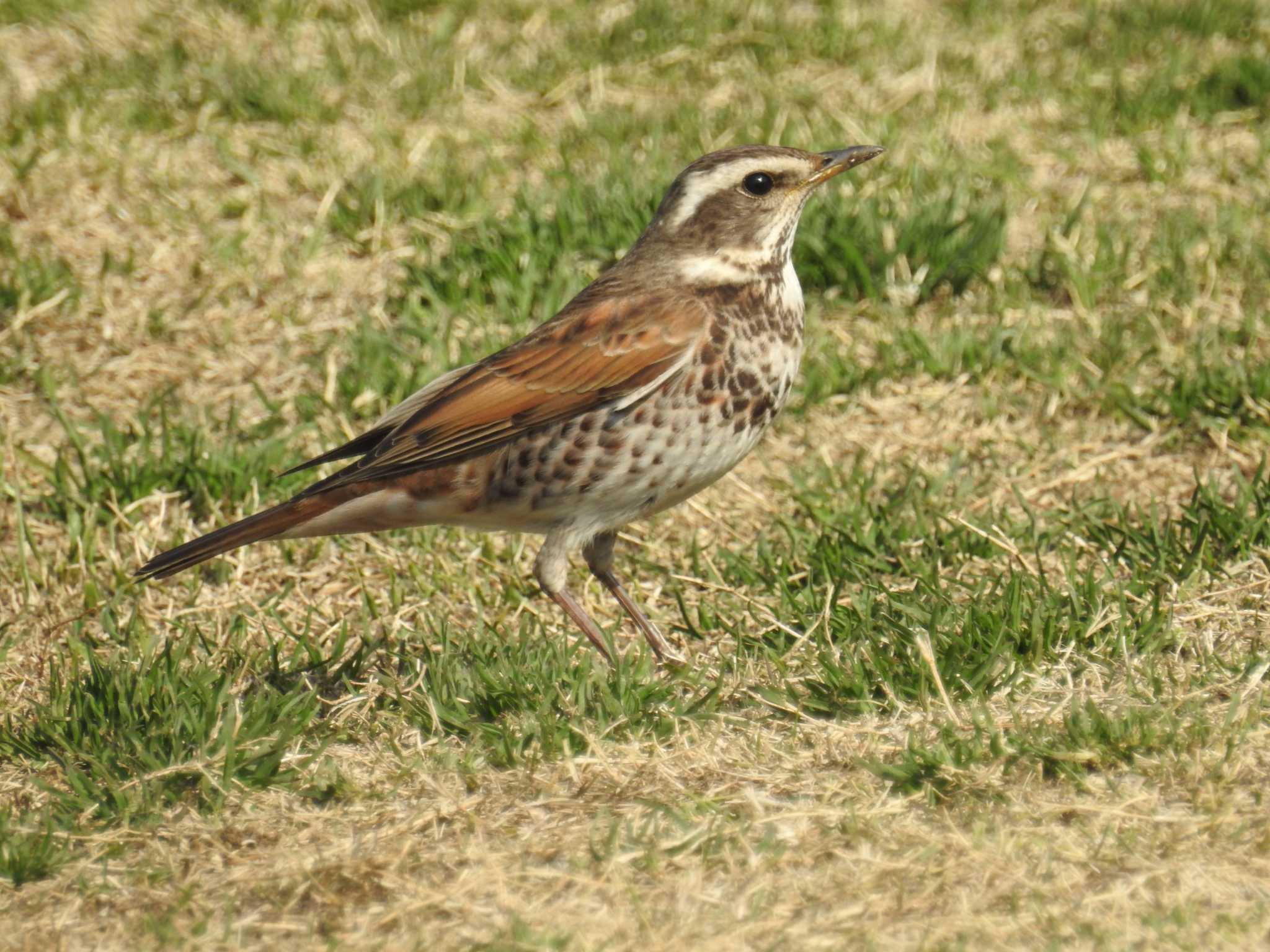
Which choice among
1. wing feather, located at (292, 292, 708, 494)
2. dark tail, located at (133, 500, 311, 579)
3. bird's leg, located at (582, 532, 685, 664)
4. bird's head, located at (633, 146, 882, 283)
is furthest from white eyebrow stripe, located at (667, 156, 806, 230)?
dark tail, located at (133, 500, 311, 579)

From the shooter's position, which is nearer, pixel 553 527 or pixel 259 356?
pixel 553 527

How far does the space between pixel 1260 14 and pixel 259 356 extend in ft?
18.3

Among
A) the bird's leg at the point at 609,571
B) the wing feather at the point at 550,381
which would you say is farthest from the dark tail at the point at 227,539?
the bird's leg at the point at 609,571

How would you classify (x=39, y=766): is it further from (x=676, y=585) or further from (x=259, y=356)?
(x=259, y=356)

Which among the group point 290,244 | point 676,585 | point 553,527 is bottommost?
point 676,585

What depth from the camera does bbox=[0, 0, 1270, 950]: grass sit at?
154 inches

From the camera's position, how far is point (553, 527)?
528 centimetres

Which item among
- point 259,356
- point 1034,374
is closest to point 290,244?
point 259,356

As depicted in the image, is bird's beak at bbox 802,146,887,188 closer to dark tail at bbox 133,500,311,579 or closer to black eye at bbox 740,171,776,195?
black eye at bbox 740,171,776,195

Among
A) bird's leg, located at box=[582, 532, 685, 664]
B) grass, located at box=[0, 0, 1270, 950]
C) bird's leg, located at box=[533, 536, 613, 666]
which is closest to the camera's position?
grass, located at box=[0, 0, 1270, 950]

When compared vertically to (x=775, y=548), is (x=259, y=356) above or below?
above

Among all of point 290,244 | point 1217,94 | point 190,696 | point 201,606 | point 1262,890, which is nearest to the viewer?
point 1262,890

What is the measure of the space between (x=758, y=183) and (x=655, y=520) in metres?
1.47

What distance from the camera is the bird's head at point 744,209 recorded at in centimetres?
532
